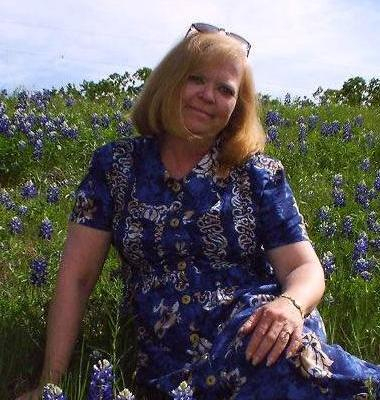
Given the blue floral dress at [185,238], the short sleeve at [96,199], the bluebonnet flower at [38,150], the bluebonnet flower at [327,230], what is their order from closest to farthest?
1. the blue floral dress at [185,238]
2. the short sleeve at [96,199]
3. the bluebonnet flower at [327,230]
4. the bluebonnet flower at [38,150]

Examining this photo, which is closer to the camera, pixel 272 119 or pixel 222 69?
pixel 222 69

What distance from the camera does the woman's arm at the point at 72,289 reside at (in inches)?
172

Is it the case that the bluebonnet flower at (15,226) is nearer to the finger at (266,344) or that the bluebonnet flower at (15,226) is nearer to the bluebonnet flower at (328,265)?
the bluebonnet flower at (328,265)

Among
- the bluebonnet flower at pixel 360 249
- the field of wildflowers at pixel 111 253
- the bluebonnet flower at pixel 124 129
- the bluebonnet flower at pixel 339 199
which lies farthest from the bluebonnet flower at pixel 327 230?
the bluebonnet flower at pixel 124 129

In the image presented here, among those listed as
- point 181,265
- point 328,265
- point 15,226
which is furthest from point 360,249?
point 15,226

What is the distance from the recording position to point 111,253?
6.07 m

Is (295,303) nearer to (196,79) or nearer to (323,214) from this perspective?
(196,79)

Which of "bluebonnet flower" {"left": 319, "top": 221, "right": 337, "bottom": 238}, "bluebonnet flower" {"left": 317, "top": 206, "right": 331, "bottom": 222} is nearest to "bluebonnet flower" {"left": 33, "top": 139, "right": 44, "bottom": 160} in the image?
"bluebonnet flower" {"left": 317, "top": 206, "right": 331, "bottom": 222}

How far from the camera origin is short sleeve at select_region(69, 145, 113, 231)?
14.7ft

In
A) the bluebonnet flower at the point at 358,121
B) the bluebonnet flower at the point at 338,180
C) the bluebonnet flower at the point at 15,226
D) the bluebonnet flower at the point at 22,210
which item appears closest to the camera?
the bluebonnet flower at the point at 15,226

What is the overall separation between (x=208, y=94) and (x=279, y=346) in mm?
1266

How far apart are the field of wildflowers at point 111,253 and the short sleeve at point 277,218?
652 mm

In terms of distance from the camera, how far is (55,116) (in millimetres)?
9477

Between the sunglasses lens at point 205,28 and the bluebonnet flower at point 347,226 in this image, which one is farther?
the bluebonnet flower at point 347,226
